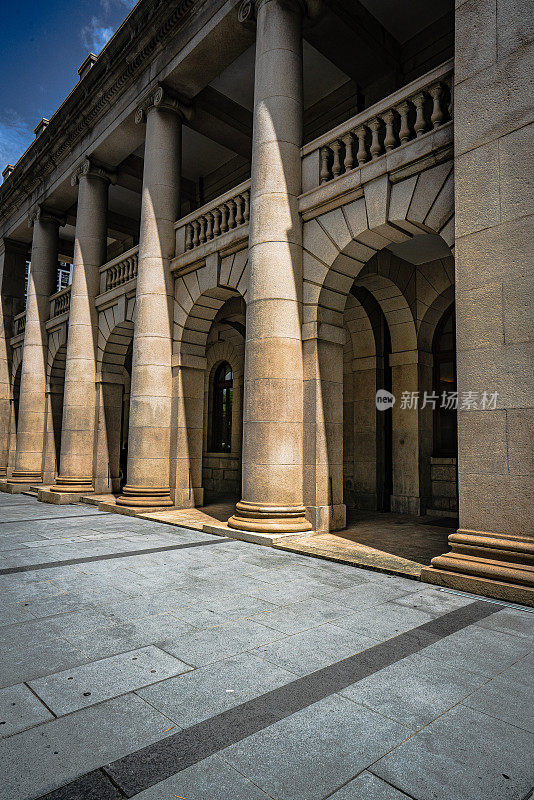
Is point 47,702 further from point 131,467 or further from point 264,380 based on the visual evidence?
point 131,467

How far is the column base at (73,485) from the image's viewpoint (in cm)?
1535

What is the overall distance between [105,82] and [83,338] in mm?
7781

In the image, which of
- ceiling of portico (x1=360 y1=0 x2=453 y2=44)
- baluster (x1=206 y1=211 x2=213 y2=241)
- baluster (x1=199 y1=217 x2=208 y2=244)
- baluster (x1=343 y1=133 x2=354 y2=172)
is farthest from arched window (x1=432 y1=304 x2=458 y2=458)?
ceiling of portico (x1=360 y1=0 x2=453 y2=44)

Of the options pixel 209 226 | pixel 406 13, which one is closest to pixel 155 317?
pixel 209 226

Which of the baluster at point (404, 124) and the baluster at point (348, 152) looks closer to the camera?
the baluster at point (404, 124)

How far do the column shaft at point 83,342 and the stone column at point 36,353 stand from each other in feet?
13.6

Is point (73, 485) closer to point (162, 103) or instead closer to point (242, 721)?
point (162, 103)


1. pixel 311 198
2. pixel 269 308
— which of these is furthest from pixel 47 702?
pixel 311 198

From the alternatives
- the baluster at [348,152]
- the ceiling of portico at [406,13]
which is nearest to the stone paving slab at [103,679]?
the baluster at [348,152]

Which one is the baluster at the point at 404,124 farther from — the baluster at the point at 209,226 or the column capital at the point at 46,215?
the column capital at the point at 46,215

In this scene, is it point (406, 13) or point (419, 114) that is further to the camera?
point (406, 13)

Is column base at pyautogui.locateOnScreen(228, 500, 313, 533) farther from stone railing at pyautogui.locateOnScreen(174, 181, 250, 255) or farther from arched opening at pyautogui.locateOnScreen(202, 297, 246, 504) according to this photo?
arched opening at pyautogui.locateOnScreen(202, 297, 246, 504)

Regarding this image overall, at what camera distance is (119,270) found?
15.8 m

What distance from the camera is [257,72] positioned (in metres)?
10.1
